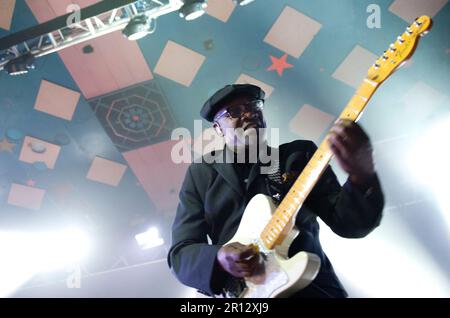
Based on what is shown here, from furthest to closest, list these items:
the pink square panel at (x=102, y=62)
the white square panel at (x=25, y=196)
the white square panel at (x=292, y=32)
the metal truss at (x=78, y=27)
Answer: the white square panel at (x=25, y=196) < the white square panel at (x=292, y=32) < the pink square panel at (x=102, y=62) < the metal truss at (x=78, y=27)

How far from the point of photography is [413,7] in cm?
397

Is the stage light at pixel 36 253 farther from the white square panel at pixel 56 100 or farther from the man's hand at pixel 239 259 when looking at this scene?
the man's hand at pixel 239 259

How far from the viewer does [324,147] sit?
4.95 feet

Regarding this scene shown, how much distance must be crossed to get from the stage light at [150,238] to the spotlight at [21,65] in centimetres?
280

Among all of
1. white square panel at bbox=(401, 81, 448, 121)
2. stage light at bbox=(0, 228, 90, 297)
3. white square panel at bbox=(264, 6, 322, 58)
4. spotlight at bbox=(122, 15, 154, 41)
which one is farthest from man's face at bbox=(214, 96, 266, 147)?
stage light at bbox=(0, 228, 90, 297)

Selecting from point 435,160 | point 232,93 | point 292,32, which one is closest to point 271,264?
point 232,93

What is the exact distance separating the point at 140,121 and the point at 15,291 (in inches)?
136

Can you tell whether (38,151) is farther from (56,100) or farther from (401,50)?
(401,50)

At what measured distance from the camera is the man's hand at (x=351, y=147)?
129cm

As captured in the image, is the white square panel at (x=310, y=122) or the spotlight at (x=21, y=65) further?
the white square panel at (x=310, y=122)

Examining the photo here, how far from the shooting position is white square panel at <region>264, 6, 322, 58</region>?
395cm

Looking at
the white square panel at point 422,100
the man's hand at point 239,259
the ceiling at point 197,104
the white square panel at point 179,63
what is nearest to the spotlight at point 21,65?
the ceiling at point 197,104

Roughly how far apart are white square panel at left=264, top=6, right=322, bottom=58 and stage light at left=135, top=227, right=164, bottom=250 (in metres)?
3.15

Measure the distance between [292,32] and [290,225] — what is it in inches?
120
